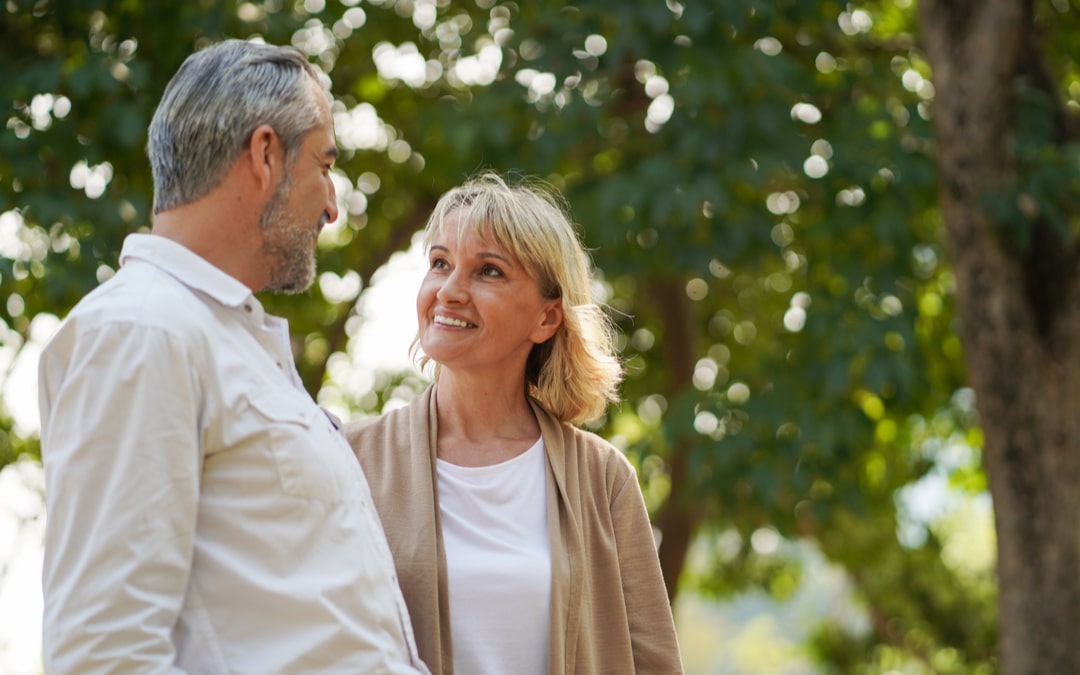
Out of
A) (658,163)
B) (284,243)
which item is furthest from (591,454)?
(658,163)

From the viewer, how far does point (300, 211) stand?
75.7 inches

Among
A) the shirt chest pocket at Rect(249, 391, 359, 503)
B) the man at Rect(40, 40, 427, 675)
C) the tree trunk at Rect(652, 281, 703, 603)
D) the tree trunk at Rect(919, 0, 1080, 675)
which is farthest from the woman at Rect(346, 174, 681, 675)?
the tree trunk at Rect(652, 281, 703, 603)

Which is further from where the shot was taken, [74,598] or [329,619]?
[329,619]

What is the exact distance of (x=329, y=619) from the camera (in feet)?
5.89

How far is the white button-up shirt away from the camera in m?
1.63

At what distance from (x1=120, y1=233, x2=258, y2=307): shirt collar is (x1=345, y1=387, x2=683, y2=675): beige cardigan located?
0.76m

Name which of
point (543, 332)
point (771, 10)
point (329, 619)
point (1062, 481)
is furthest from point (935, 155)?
point (329, 619)

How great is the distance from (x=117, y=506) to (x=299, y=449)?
0.89ft

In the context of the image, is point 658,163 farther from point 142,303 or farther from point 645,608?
point 142,303

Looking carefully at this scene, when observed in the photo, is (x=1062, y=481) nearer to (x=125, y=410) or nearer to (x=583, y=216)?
(x=583, y=216)

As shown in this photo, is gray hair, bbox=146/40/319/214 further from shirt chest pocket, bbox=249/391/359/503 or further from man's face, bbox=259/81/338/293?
shirt chest pocket, bbox=249/391/359/503

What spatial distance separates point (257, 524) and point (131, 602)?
203 mm

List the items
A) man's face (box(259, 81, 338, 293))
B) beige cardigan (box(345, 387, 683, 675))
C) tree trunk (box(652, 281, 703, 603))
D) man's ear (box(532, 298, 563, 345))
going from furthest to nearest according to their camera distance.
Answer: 1. tree trunk (box(652, 281, 703, 603))
2. man's ear (box(532, 298, 563, 345))
3. beige cardigan (box(345, 387, 683, 675))
4. man's face (box(259, 81, 338, 293))

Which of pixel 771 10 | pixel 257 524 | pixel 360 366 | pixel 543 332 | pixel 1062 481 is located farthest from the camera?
pixel 360 366
